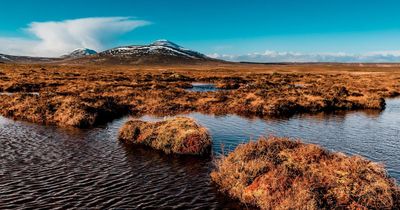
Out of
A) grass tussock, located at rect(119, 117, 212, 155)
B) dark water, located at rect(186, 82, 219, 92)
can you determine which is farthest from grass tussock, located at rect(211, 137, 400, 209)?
dark water, located at rect(186, 82, 219, 92)

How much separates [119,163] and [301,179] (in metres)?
12.6

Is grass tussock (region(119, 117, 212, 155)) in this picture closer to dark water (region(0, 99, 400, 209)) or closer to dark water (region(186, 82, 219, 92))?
dark water (region(0, 99, 400, 209))

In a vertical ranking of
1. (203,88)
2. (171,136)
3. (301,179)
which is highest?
(301,179)

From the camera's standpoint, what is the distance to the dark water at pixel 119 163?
62.0ft

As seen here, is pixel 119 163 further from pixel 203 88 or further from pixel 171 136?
pixel 203 88

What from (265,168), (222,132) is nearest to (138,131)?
(222,132)

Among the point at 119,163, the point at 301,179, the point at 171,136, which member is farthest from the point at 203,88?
the point at 301,179

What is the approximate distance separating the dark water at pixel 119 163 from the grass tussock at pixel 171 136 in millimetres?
1065

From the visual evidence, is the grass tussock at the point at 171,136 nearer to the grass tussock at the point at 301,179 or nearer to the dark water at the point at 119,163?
the dark water at the point at 119,163

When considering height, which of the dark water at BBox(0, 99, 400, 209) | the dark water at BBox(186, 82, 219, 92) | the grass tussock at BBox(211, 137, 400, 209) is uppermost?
the grass tussock at BBox(211, 137, 400, 209)

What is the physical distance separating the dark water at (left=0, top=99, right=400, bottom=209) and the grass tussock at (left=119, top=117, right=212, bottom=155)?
107 centimetres

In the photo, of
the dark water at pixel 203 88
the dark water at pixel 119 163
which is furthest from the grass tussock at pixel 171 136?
the dark water at pixel 203 88

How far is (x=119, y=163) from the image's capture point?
25047 mm

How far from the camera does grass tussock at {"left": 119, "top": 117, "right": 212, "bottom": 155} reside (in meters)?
27.6
